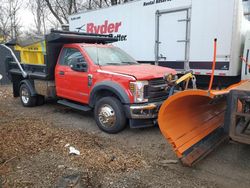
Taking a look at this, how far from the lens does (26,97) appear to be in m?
8.31

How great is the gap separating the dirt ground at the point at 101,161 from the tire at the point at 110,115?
0.17m

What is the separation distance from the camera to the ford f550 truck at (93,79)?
5324mm

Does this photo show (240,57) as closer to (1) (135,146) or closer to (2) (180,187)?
(1) (135,146)

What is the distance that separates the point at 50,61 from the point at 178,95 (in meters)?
4.53

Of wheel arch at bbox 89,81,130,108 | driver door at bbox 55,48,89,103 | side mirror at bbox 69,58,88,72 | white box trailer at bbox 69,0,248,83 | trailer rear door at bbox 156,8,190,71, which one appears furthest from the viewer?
trailer rear door at bbox 156,8,190,71

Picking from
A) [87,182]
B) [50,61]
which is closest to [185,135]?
[87,182]

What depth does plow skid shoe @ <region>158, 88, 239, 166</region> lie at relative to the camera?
3912 millimetres

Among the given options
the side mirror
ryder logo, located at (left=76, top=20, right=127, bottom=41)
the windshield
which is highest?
ryder logo, located at (left=76, top=20, right=127, bottom=41)

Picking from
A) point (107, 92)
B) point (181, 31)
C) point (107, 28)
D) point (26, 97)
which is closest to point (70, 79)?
point (107, 92)

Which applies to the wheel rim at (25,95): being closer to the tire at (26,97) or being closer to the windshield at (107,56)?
the tire at (26,97)

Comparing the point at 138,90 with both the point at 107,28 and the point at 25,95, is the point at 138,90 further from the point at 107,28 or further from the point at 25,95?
the point at 107,28

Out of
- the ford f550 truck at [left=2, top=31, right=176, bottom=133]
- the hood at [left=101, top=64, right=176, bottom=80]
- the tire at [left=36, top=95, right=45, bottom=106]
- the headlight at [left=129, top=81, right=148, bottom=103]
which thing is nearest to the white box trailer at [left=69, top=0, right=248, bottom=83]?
the ford f550 truck at [left=2, top=31, right=176, bottom=133]

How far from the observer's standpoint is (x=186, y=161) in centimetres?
393

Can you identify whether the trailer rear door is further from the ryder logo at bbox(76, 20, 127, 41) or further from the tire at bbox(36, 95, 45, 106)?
the tire at bbox(36, 95, 45, 106)
